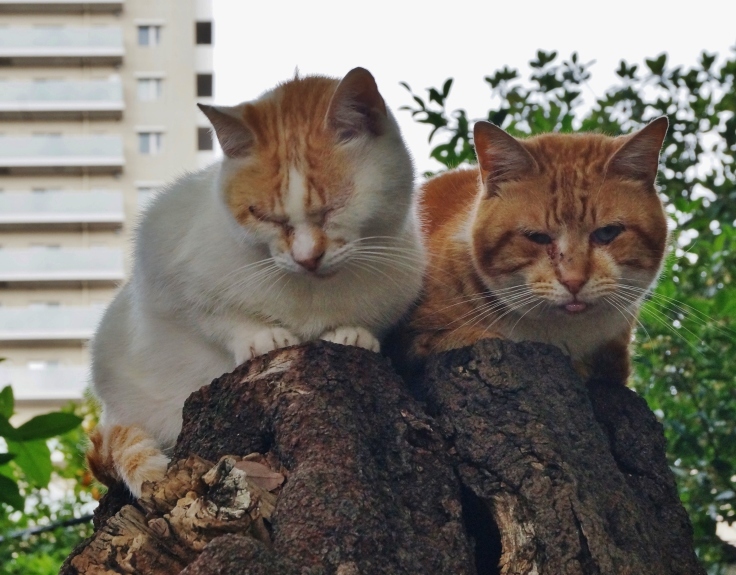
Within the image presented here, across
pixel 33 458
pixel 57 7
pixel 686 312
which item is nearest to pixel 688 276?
pixel 686 312

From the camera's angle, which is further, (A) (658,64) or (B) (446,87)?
(A) (658,64)

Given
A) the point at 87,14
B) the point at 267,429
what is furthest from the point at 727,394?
the point at 87,14

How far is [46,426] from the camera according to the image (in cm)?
162

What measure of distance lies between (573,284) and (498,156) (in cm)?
44

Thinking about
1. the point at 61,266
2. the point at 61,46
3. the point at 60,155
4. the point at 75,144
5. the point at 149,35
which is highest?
the point at 149,35

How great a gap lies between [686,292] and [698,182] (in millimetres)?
518

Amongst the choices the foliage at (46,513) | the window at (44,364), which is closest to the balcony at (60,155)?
the window at (44,364)

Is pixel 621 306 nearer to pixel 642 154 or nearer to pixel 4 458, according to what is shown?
pixel 642 154

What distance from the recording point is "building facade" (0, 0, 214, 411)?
14.6 meters

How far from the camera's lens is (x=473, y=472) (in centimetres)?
194

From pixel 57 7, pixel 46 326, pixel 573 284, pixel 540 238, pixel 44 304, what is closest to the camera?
pixel 573 284

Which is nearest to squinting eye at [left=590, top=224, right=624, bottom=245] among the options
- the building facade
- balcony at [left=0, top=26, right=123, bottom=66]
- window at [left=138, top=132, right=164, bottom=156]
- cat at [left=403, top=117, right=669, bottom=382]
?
cat at [left=403, top=117, right=669, bottom=382]

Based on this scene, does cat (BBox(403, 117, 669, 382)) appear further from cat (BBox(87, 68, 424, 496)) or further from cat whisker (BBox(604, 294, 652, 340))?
cat (BBox(87, 68, 424, 496))

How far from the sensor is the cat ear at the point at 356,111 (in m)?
2.22
